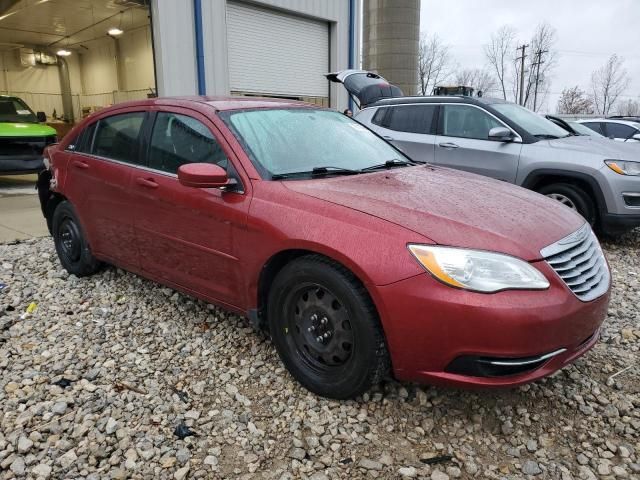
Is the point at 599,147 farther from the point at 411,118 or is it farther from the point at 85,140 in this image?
the point at 85,140

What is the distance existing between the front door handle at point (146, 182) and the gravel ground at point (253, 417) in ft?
3.25

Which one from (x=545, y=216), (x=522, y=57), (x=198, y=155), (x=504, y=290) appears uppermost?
(x=522, y=57)

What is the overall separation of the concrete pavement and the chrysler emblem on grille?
559 centimetres

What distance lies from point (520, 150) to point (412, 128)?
5.20 ft

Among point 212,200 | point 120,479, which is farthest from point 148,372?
point 212,200

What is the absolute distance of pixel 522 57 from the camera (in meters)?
56.1

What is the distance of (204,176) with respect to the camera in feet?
9.14

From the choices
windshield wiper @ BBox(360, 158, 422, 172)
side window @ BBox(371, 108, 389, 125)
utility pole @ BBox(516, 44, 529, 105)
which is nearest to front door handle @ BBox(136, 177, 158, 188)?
windshield wiper @ BBox(360, 158, 422, 172)

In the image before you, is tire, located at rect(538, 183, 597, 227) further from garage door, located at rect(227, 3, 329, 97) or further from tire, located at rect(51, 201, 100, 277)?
garage door, located at rect(227, 3, 329, 97)

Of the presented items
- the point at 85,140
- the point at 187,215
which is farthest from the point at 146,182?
the point at 85,140

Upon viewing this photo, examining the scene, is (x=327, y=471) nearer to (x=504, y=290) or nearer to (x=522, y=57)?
(x=504, y=290)

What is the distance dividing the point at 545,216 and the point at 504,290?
0.77 metres

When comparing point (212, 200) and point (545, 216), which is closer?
point (545, 216)

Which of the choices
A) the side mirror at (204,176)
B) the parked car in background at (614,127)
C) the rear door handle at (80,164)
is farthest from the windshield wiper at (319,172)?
the parked car in background at (614,127)
